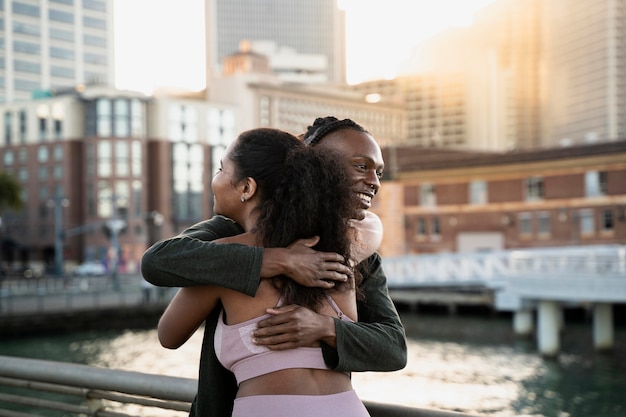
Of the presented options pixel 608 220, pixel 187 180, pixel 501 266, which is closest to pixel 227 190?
pixel 501 266

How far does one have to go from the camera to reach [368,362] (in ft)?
8.09

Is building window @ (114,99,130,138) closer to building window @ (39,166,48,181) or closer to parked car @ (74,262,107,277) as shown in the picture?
building window @ (39,166,48,181)

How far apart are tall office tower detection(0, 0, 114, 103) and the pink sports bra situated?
109324mm

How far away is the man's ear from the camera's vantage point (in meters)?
2.40

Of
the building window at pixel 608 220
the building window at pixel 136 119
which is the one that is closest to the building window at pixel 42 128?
the building window at pixel 136 119

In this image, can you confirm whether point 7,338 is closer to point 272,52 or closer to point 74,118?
point 74,118

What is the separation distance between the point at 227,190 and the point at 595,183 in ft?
146

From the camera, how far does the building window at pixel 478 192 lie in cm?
4900

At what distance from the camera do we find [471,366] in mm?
26062

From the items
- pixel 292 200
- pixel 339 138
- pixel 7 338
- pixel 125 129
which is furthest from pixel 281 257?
pixel 125 129

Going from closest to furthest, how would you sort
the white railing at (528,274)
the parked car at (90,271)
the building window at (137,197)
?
the white railing at (528,274)
the parked car at (90,271)
the building window at (137,197)

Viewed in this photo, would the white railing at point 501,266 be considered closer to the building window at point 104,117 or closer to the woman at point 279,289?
the woman at point 279,289

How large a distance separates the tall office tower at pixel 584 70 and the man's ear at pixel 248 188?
16111cm

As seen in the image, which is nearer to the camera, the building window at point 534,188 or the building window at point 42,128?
the building window at point 534,188
